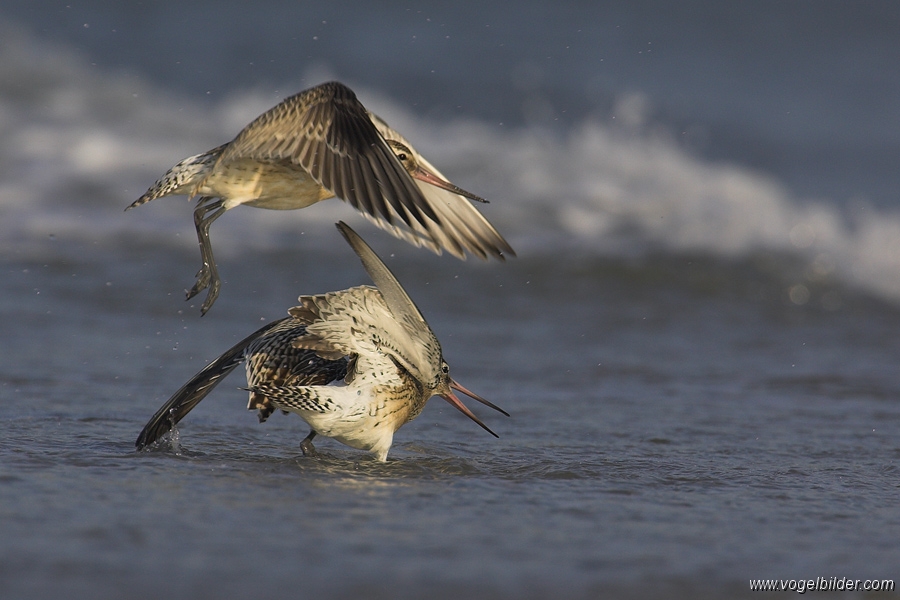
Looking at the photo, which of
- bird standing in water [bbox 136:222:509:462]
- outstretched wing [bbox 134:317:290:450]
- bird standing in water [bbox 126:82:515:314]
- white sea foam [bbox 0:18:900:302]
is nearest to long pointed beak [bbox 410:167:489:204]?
bird standing in water [bbox 126:82:515:314]

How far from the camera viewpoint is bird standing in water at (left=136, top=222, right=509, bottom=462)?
13.5 ft

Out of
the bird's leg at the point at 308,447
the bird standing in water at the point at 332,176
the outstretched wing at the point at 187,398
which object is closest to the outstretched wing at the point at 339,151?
the bird standing in water at the point at 332,176

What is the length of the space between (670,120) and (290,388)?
797 centimetres

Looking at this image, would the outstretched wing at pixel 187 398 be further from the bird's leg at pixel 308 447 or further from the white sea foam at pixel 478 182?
the white sea foam at pixel 478 182

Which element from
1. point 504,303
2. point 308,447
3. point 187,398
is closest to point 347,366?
point 308,447

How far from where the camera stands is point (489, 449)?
4648 mm

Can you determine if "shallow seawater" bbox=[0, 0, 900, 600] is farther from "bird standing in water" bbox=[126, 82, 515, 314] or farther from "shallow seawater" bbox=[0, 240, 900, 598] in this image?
"bird standing in water" bbox=[126, 82, 515, 314]

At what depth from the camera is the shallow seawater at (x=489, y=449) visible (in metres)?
3.08

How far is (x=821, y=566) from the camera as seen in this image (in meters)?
3.25

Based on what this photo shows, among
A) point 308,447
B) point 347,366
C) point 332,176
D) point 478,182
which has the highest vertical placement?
point 478,182

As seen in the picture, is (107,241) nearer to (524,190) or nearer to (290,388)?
(524,190)

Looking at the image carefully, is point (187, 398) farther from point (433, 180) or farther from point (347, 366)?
point (433, 180)

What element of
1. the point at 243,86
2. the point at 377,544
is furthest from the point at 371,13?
the point at 377,544

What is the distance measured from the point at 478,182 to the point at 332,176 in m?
5.55
